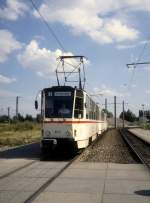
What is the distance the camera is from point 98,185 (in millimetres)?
12734

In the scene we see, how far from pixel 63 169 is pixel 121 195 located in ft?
19.0

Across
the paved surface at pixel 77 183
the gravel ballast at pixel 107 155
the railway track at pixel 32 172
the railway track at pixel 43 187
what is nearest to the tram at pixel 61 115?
the gravel ballast at pixel 107 155

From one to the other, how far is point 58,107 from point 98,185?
9123 millimetres

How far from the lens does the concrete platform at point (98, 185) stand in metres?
10.7

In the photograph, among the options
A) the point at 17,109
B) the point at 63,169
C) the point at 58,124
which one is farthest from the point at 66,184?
the point at 17,109

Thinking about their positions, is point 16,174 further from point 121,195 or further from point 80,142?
point 80,142

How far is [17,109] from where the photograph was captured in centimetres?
11581

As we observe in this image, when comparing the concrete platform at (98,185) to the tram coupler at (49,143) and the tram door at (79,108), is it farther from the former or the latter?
the tram door at (79,108)

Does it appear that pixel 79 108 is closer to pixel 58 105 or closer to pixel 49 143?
pixel 58 105

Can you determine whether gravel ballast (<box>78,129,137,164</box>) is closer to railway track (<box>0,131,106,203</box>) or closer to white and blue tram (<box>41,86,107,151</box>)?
white and blue tram (<box>41,86,107,151</box>)

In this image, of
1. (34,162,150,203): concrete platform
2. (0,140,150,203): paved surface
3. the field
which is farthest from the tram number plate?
the field

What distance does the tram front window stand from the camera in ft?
70.1

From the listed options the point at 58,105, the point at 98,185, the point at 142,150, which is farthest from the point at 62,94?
the point at 142,150

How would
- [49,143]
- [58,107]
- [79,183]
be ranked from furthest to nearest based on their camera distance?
[58,107]
[49,143]
[79,183]
